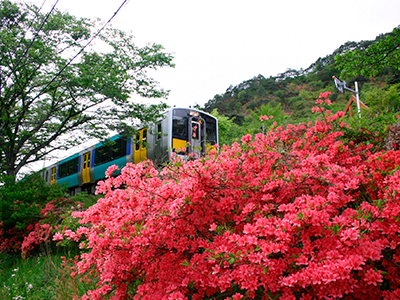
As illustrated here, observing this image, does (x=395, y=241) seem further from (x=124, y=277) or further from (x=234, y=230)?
(x=124, y=277)

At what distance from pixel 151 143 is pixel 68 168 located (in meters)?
7.77

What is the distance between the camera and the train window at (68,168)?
47.8ft

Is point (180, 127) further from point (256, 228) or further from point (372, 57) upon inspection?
point (256, 228)

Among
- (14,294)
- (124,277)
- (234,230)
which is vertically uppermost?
(234,230)

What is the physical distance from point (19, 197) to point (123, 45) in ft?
17.4

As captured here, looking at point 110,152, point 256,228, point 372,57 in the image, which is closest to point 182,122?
point 110,152

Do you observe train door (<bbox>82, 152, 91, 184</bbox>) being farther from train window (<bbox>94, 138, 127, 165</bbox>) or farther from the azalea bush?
the azalea bush

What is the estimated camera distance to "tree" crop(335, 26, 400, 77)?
6173 mm

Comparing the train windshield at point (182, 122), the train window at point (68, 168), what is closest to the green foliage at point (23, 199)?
the train windshield at point (182, 122)

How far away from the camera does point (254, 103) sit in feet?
130

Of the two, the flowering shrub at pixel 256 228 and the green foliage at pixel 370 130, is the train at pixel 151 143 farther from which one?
the flowering shrub at pixel 256 228

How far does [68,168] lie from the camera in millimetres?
15398

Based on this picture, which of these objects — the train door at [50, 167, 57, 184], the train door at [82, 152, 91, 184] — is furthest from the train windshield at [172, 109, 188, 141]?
the train door at [50, 167, 57, 184]

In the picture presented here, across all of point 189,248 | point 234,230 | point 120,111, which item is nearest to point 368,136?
point 234,230
